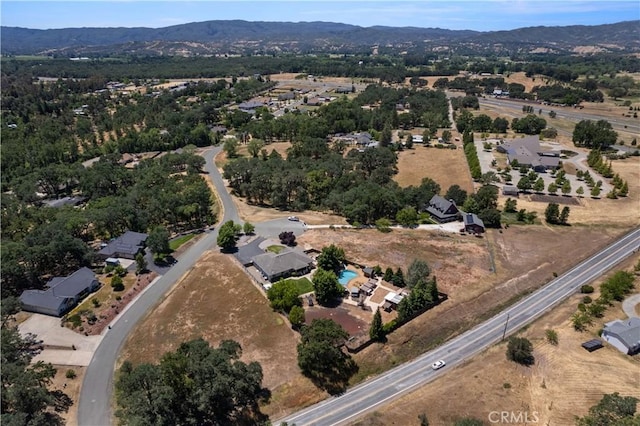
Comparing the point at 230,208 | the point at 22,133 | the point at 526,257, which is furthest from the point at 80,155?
the point at 526,257

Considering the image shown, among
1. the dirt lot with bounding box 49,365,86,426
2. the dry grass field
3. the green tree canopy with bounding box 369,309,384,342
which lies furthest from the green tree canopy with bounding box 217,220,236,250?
the dry grass field

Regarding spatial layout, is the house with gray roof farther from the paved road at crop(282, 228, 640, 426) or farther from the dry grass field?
the paved road at crop(282, 228, 640, 426)

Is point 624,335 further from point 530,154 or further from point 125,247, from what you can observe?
point 530,154

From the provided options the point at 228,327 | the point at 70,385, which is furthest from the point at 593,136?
the point at 70,385

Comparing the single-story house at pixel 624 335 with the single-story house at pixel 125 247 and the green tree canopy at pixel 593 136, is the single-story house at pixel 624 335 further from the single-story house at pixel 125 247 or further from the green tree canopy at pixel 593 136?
the green tree canopy at pixel 593 136

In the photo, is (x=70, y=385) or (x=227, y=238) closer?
(x=70, y=385)

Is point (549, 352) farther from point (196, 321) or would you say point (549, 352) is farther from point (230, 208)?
point (230, 208)
